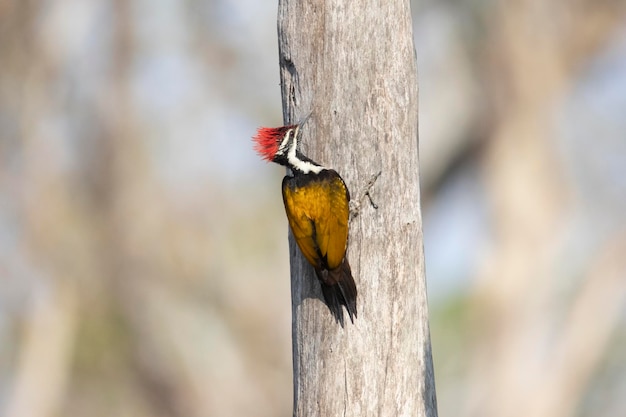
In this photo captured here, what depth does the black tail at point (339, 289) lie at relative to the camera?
12.7ft

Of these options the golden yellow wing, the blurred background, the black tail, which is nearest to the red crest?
the golden yellow wing

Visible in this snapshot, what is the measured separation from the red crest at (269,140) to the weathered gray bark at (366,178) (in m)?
0.11

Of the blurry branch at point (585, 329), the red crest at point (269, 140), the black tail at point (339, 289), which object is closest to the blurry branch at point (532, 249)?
the blurry branch at point (585, 329)

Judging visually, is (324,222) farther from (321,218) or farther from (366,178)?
(366,178)

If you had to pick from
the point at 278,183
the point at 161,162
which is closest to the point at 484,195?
the point at 278,183

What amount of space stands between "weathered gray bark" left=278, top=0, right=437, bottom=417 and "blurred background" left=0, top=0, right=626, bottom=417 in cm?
756

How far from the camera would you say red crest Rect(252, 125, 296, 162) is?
4059 millimetres

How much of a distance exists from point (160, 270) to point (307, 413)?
817 cm

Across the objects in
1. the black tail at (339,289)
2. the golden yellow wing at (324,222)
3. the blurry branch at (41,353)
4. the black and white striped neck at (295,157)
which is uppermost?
the black and white striped neck at (295,157)

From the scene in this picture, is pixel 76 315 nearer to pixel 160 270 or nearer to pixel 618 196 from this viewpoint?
pixel 160 270

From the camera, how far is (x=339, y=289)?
390 cm

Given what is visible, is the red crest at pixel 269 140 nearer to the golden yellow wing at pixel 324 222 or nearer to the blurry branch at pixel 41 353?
the golden yellow wing at pixel 324 222

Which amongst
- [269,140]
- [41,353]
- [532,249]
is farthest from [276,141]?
[41,353]

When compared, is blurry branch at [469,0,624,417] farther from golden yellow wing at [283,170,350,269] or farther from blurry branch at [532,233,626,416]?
golden yellow wing at [283,170,350,269]
